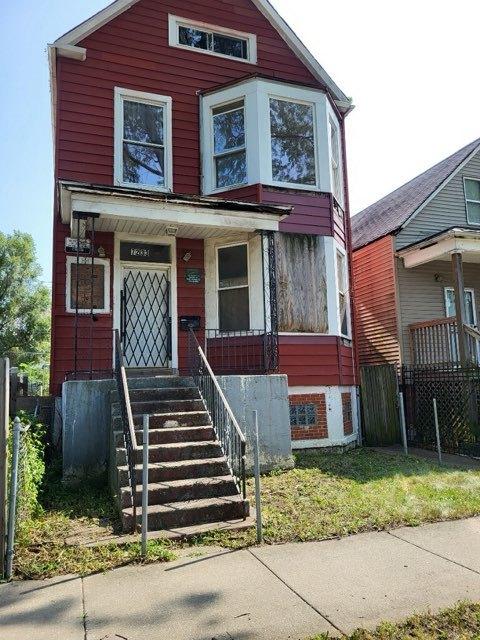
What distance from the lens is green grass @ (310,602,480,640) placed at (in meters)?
3.37

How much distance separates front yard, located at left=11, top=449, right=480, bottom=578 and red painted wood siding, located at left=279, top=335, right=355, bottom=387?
1.98 m

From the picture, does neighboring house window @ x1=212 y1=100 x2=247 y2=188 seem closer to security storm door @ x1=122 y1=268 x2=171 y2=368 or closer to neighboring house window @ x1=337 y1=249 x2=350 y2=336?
security storm door @ x1=122 y1=268 x2=171 y2=368

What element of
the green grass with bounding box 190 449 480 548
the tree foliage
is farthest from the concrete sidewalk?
the tree foliage

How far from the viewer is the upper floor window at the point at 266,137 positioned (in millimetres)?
11070

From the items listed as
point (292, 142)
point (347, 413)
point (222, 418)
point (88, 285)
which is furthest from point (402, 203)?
point (222, 418)

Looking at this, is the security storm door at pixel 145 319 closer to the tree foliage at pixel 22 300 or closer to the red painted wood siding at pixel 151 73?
the red painted wood siding at pixel 151 73

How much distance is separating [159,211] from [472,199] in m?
11.8

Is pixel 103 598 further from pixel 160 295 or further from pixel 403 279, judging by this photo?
pixel 403 279

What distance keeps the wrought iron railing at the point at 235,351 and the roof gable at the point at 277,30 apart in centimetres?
643

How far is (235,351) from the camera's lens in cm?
1049

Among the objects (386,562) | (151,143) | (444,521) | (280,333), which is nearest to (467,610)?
(386,562)

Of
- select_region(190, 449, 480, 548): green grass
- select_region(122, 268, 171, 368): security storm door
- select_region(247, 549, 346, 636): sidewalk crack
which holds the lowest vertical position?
select_region(247, 549, 346, 636): sidewalk crack

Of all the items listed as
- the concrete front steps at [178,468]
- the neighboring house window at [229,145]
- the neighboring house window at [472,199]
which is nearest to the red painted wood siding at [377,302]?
the neighboring house window at [472,199]

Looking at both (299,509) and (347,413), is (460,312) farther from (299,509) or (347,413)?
(299,509)
